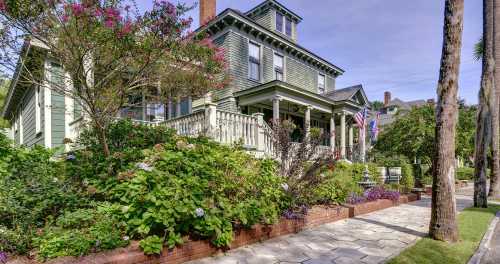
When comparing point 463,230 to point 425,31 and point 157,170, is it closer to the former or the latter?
point 157,170

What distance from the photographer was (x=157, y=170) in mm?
3824

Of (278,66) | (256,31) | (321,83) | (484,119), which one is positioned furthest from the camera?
(321,83)

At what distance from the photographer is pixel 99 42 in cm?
409

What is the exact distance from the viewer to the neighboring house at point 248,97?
841 centimetres

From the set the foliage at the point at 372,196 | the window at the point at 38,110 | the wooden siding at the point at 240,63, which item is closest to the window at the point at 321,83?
the wooden siding at the point at 240,63

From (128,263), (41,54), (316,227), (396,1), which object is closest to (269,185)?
(316,227)

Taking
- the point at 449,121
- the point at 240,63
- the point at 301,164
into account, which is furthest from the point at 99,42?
the point at 240,63

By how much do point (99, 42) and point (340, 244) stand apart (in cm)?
475

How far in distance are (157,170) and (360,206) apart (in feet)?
16.4

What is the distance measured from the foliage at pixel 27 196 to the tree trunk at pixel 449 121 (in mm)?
5496

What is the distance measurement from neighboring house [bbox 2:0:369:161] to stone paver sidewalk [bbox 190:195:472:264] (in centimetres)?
218

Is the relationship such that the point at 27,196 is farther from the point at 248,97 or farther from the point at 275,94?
the point at 248,97

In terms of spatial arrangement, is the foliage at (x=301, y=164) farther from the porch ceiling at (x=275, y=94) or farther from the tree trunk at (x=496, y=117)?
the tree trunk at (x=496, y=117)

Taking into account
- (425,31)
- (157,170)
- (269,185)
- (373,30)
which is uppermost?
(373,30)
